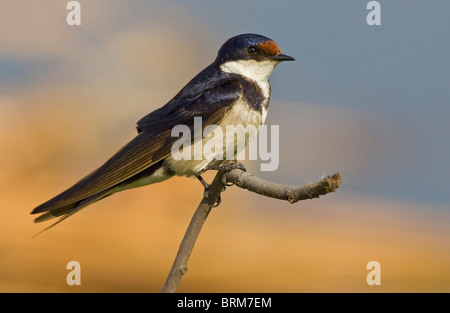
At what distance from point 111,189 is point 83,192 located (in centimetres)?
15

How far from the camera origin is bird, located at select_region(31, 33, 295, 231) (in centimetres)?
255

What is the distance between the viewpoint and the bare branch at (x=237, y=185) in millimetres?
1722

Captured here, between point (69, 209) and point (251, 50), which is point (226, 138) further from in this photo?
point (69, 209)

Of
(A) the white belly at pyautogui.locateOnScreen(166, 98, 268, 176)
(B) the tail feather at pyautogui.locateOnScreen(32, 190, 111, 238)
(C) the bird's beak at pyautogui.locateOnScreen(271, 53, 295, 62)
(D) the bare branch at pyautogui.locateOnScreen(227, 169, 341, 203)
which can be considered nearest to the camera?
(D) the bare branch at pyautogui.locateOnScreen(227, 169, 341, 203)

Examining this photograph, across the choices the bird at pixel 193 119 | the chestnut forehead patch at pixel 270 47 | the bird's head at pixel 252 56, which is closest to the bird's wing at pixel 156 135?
the bird at pixel 193 119

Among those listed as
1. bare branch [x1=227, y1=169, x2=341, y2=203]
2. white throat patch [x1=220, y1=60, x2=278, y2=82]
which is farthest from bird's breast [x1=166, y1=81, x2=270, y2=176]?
bare branch [x1=227, y1=169, x2=341, y2=203]

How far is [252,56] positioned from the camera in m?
2.87

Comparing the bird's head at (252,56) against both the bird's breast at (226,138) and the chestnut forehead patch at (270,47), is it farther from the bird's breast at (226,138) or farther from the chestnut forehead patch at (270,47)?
the bird's breast at (226,138)

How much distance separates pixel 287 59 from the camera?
278cm

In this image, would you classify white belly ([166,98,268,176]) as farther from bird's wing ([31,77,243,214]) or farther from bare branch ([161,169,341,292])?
bare branch ([161,169,341,292])

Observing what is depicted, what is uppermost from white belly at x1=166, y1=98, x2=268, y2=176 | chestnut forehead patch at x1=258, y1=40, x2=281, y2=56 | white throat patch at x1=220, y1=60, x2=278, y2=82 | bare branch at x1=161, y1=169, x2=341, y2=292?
chestnut forehead patch at x1=258, y1=40, x2=281, y2=56

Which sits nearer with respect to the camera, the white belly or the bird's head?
the white belly

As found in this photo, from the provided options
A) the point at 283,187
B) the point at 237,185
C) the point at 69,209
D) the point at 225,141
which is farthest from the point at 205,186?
the point at 283,187

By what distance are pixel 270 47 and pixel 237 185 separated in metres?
0.82
